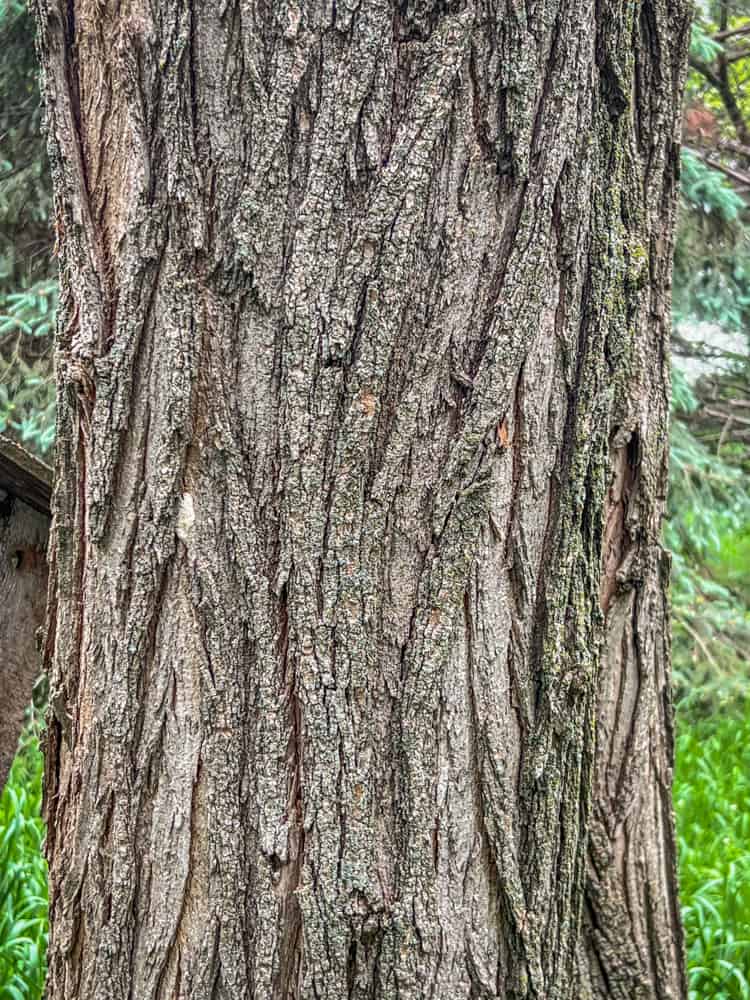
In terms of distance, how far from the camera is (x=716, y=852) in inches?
164

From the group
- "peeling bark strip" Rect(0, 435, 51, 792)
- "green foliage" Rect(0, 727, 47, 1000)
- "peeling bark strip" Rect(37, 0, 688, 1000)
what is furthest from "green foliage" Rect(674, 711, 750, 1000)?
"peeling bark strip" Rect(0, 435, 51, 792)

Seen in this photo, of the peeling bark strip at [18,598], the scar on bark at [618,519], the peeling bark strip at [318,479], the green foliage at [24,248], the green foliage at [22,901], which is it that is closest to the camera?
the peeling bark strip at [318,479]

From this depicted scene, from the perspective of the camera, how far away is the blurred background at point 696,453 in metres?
3.27

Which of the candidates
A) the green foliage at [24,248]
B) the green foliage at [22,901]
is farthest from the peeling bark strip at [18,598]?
the green foliage at [24,248]

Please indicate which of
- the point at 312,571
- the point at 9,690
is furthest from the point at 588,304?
the point at 9,690

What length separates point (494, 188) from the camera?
1464mm

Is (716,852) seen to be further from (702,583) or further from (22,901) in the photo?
(22,901)

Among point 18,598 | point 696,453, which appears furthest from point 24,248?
point 696,453

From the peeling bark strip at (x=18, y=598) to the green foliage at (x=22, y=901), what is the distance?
965mm

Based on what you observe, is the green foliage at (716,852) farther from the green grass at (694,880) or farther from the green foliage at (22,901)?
the green foliage at (22,901)

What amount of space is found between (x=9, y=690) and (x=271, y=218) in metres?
1.24

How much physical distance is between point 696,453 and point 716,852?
2.21 metres

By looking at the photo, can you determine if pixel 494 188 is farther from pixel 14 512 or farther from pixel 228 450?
pixel 14 512

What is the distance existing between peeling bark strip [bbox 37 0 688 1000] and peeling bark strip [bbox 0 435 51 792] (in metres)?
0.52
